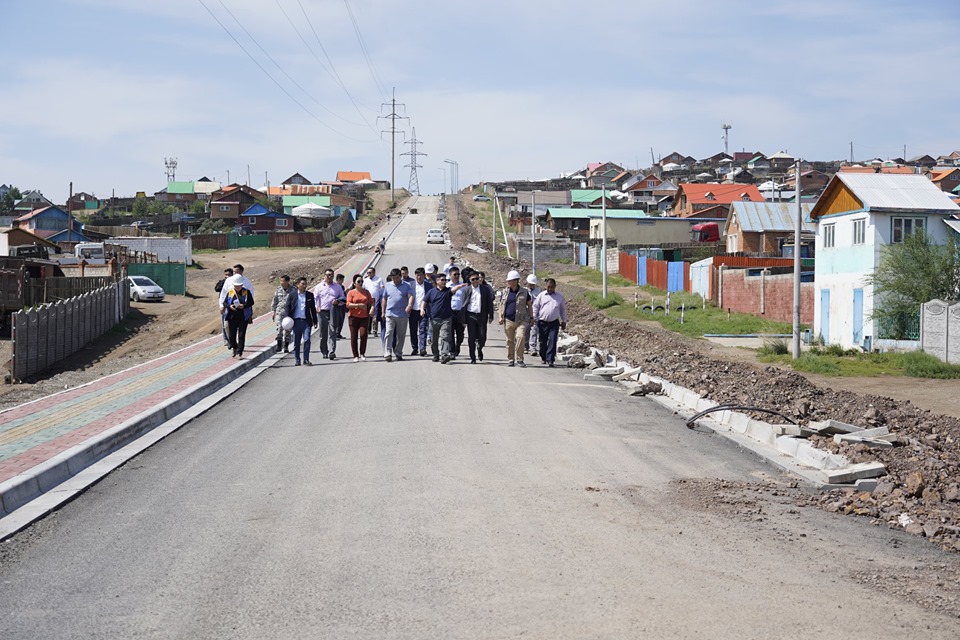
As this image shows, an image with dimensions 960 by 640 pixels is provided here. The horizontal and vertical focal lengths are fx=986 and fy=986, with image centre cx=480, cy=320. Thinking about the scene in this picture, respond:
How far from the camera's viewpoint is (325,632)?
493 centimetres

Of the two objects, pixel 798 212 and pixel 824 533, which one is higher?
pixel 798 212

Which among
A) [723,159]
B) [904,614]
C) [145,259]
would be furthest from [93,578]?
[723,159]

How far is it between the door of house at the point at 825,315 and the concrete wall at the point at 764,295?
322 cm

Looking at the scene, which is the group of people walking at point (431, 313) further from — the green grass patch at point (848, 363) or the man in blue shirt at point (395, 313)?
the green grass patch at point (848, 363)

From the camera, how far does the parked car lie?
47.5 metres

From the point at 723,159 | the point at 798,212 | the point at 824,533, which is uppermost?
the point at 723,159

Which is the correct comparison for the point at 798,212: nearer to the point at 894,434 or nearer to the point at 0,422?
the point at 894,434

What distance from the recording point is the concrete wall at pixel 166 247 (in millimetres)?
67625

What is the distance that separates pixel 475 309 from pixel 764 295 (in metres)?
24.1

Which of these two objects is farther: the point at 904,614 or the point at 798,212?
the point at 798,212

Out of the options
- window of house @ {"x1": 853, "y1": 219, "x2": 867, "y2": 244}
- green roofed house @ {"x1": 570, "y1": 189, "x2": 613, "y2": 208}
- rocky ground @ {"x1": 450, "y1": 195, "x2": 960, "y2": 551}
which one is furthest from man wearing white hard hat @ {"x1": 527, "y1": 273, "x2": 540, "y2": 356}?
green roofed house @ {"x1": 570, "y1": 189, "x2": 613, "y2": 208}

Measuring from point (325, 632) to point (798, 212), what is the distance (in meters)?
23.9

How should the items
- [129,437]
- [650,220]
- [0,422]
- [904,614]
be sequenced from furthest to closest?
[650,220], [0,422], [129,437], [904,614]

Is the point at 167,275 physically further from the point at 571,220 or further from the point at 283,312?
the point at 571,220
